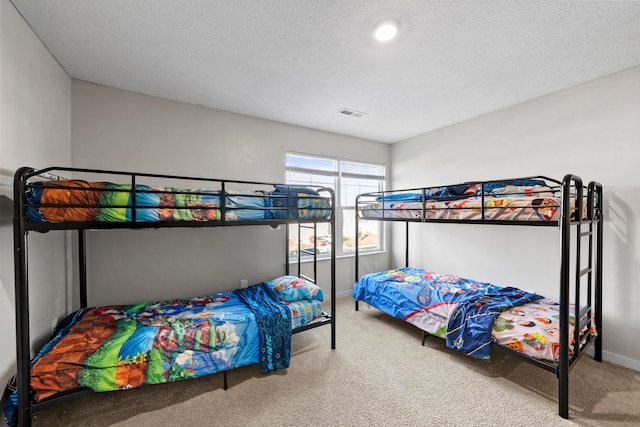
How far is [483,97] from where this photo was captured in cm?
277

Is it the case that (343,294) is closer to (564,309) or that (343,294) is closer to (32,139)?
(564,309)

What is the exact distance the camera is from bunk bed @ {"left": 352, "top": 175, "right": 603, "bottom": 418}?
1.82 meters

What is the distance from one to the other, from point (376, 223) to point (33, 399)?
158 inches

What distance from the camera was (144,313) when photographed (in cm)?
231

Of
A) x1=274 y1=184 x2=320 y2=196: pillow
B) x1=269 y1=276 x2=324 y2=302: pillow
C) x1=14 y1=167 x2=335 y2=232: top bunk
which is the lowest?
x1=269 y1=276 x2=324 y2=302: pillow

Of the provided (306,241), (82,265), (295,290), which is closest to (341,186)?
(306,241)

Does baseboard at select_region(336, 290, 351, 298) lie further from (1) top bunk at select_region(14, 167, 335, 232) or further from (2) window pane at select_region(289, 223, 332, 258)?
(1) top bunk at select_region(14, 167, 335, 232)

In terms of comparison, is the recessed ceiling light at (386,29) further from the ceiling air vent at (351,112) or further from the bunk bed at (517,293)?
the bunk bed at (517,293)

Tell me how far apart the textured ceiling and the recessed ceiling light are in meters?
0.05

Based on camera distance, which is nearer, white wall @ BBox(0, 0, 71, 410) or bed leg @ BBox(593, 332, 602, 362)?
white wall @ BBox(0, 0, 71, 410)

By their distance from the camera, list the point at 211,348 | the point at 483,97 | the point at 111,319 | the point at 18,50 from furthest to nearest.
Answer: the point at 483,97 → the point at 111,319 → the point at 211,348 → the point at 18,50

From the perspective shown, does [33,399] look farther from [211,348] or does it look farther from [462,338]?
[462,338]

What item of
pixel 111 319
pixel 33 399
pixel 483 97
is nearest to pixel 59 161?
pixel 111 319

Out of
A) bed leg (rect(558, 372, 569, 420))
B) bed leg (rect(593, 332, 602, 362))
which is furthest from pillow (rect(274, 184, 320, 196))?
bed leg (rect(593, 332, 602, 362))
